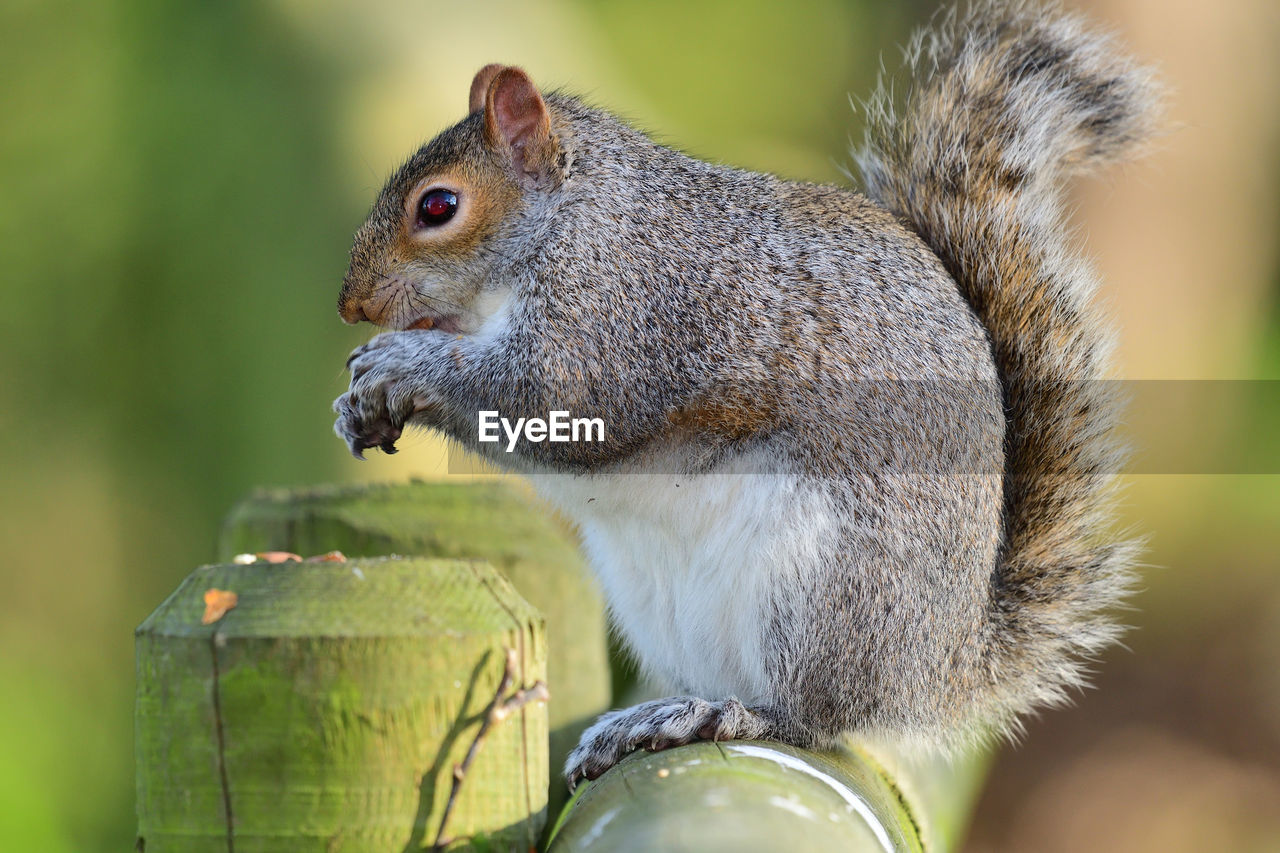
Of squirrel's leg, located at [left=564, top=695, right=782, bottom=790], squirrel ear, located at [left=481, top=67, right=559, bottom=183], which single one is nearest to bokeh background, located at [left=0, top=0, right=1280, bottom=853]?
squirrel ear, located at [left=481, top=67, right=559, bottom=183]

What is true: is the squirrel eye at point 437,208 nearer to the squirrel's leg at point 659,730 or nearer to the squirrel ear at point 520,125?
the squirrel ear at point 520,125

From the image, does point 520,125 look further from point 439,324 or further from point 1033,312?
point 1033,312

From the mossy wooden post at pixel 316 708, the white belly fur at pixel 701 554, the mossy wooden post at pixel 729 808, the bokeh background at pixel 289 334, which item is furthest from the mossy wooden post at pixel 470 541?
the bokeh background at pixel 289 334

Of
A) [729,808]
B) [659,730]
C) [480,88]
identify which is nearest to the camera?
[729,808]

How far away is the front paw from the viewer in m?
1.39

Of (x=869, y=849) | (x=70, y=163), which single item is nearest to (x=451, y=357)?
(x=869, y=849)

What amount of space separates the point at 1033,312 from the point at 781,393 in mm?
412

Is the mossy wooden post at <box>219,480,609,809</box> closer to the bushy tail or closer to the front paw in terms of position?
the front paw

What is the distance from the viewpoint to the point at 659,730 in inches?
46.1

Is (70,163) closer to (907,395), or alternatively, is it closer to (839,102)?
(839,102)

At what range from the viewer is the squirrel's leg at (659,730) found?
1.17 metres

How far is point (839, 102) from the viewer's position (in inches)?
166

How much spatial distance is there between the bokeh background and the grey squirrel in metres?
0.90

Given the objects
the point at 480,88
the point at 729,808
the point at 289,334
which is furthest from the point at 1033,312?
the point at 289,334
